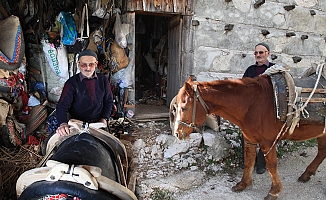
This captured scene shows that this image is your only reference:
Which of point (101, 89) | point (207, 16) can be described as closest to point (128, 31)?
point (207, 16)

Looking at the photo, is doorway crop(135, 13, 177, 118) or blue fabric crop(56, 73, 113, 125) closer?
blue fabric crop(56, 73, 113, 125)

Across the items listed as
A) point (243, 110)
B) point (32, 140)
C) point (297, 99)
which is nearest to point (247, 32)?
point (297, 99)

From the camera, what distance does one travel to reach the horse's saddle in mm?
2746

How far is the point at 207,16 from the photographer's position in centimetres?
530

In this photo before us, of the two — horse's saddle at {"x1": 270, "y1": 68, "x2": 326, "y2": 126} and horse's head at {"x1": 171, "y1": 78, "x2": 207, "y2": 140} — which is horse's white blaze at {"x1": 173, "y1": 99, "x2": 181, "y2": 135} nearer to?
horse's head at {"x1": 171, "y1": 78, "x2": 207, "y2": 140}

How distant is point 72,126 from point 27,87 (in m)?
3.15

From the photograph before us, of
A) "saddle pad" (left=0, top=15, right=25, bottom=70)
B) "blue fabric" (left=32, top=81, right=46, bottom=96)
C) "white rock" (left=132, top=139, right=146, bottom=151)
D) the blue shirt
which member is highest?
"saddle pad" (left=0, top=15, right=25, bottom=70)

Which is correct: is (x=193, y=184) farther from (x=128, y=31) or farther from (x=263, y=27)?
(x=263, y=27)

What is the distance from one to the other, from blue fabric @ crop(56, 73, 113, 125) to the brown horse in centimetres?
88

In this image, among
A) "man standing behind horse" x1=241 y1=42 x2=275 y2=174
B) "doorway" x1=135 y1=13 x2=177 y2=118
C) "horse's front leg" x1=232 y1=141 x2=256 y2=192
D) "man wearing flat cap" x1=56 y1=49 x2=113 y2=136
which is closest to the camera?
"man wearing flat cap" x1=56 y1=49 x2=113 y2=136

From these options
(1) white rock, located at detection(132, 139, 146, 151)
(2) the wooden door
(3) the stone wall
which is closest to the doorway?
(2) the wooden door

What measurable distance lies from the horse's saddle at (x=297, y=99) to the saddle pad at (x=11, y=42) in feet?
12.1

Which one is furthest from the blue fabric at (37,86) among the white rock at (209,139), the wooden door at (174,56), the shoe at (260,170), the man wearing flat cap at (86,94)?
the shoe at (260,170)

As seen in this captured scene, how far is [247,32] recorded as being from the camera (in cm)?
560
